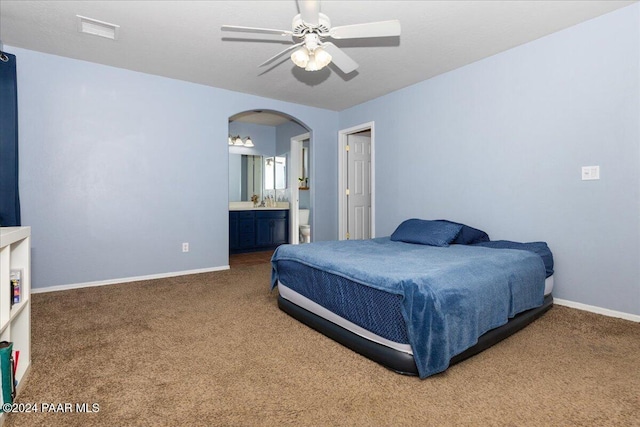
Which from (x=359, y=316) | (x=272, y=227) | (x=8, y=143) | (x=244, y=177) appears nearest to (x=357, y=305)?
(x=359, y=316)

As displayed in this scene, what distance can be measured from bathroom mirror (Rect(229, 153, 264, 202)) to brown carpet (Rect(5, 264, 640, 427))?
4138 millimetres

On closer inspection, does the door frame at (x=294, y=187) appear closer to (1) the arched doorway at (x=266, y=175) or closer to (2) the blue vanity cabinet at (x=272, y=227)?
(1) the arched doorway at (x=266, y=175)

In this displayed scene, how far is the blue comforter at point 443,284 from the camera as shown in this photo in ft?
5.44

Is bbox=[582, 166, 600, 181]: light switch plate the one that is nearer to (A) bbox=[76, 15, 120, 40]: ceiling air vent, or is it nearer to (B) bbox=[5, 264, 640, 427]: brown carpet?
(B) bbox=[5, 264, 640, 427]: brown carpet

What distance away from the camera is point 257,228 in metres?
6.12

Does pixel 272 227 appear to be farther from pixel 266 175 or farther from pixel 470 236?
pixel 470 236

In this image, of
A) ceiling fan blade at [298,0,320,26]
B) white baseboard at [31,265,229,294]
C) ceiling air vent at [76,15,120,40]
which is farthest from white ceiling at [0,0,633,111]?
white baseboard at [31,265,229,294]

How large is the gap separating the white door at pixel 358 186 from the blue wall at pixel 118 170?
1.97 metres

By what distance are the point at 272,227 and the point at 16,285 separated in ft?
15.4

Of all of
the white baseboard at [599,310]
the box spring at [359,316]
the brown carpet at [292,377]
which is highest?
the box spring at [359,316]

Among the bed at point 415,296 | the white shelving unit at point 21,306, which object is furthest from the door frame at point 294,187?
the white shelving unit at point 21,306

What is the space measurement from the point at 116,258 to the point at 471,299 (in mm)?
3768

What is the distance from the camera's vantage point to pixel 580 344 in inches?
84.3

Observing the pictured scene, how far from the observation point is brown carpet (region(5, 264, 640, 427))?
1430 mm
